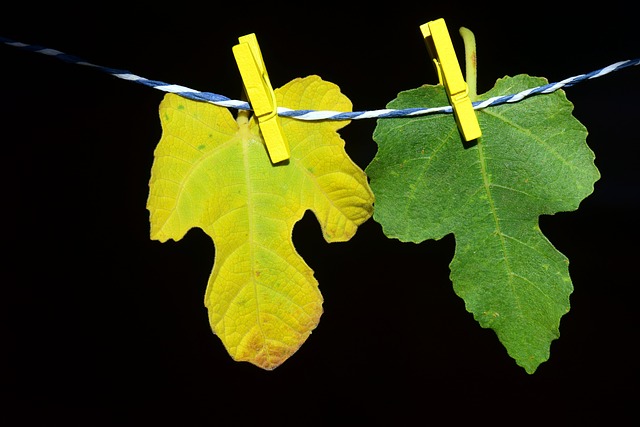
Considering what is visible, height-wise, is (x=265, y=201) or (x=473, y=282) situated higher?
(x=265, y=201)

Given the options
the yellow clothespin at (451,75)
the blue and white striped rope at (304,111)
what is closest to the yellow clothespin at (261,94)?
the blue and white striped rope at (304,111)

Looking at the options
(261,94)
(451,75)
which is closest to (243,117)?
(261,94)

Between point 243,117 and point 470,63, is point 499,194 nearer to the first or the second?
point 470,63

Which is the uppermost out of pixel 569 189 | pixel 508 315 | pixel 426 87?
pixel 426 87

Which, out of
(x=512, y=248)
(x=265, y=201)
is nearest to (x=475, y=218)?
(x=512, y=248)

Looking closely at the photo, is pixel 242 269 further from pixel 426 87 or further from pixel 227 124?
pixel 426 87

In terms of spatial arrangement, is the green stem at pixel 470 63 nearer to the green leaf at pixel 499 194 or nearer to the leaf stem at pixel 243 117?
the green leaf at pixel 499 194

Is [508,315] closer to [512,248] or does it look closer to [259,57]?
[512,248]
